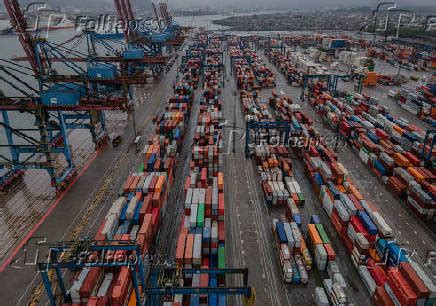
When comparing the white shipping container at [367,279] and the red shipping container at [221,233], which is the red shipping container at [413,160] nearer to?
the white shipping container at [367,279]

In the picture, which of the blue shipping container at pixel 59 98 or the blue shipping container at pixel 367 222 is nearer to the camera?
the blue shipping container at pixel 367 222

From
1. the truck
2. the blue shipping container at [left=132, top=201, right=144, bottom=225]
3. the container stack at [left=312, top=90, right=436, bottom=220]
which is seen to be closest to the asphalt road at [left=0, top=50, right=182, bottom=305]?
the blue shipping container at [left=132, top=201, right=144, bottom=225]

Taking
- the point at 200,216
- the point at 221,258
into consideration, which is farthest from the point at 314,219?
the point at 200,216

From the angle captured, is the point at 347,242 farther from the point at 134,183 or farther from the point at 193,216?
the point at 134,183

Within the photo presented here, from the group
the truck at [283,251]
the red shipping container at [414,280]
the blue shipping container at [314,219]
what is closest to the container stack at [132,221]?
the truck at [283,251]

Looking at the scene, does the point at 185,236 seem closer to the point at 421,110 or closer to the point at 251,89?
the point at 421,110

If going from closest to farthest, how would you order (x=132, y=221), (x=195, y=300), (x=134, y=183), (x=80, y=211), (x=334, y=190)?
(x=195, y=300) → (x=132, y=221) → (x=134, y=183) → (x=334, y=190) → (x=80, y=211)
